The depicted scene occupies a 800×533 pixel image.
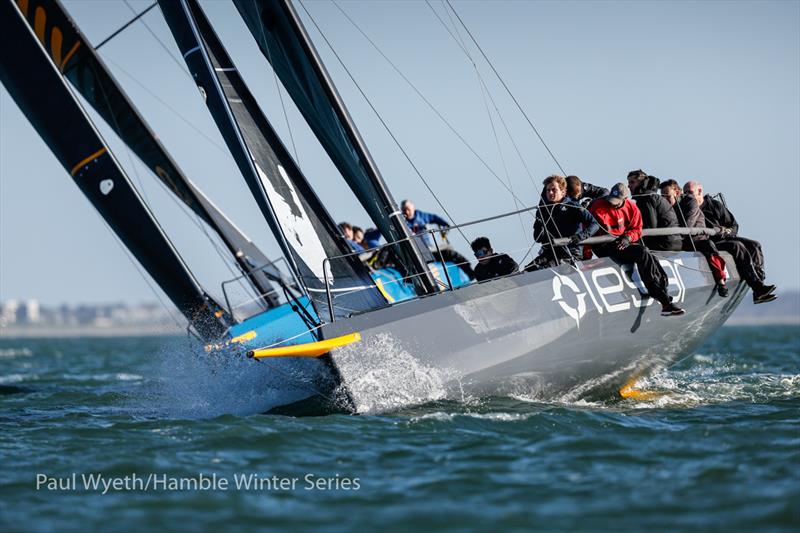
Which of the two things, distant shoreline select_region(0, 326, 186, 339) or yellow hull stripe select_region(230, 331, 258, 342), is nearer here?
yellow hull stripe select_region(230, 331, 258, 342)

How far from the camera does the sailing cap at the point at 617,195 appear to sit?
7785 mm

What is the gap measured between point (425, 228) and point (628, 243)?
3.27 meters

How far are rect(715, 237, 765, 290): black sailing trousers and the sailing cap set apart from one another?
5.37 feet

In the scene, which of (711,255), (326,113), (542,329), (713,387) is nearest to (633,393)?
(713,387)

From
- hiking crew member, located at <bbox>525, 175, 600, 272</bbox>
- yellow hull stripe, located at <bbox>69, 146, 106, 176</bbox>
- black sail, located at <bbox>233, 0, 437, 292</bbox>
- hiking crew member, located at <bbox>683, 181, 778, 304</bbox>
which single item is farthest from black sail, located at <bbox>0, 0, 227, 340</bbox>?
hiking crew member, located at <bbox>683, 181, 778, 304</bbox>

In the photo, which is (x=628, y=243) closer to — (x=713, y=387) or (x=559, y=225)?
(x=559, y=225)

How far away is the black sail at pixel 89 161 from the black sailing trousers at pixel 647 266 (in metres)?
4.08

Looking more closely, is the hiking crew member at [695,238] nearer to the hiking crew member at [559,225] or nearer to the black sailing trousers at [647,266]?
the black sailing trousers at [647,266]

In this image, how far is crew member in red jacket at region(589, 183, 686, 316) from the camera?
778 cm

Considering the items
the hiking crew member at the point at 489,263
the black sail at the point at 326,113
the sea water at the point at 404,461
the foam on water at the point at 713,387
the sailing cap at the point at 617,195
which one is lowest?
the foam on water at the point at 713,387

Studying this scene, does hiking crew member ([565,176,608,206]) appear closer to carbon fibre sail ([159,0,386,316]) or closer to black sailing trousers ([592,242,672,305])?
black sailing trousers ([592,242,672,305])

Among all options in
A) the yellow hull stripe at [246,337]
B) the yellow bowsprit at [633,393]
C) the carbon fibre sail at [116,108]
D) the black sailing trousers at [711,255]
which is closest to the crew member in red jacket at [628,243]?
the yellow bowsprit at [633,393]

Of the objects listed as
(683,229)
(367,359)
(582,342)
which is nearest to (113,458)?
(367,359)

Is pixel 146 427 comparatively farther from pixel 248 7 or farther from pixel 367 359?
pixel 248 7
